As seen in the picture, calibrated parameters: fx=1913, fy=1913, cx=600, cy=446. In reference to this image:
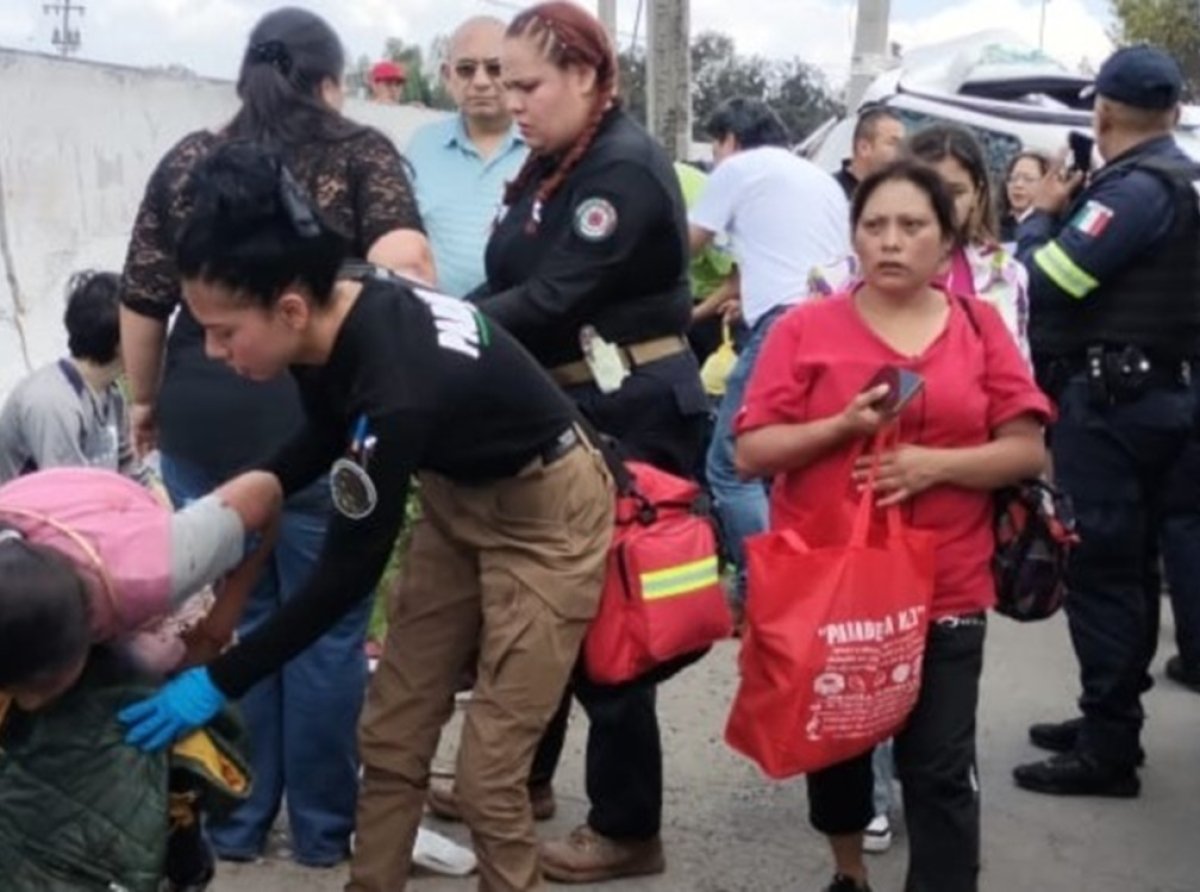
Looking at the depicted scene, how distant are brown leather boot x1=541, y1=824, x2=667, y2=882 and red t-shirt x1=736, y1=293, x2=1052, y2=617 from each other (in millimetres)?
1011

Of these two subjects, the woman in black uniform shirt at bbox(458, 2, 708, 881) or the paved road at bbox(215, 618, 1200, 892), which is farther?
the paved road at bbox(215, 618, 1200, 892)

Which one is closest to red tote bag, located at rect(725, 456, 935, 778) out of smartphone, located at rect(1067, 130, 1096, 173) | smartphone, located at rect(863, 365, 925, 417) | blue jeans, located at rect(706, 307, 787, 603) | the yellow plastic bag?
smartphone, located at rect(863, 365, 925, 417)

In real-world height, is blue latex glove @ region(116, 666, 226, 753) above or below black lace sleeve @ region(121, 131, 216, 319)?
below

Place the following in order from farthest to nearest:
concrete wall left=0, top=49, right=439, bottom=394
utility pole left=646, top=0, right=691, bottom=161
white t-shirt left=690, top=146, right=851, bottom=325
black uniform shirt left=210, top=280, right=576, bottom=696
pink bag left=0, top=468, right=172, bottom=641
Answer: utility pole left=646, top=0, right=691, bottom=161 → concrete wall left=0, top=49, right=439, bottom=394 → white t-shirt left=690, top=146, right=851, bottom=325 → black uniform shirt left=210, top=280, right=576, bottom=696 → pink bag left=0, top=468, right=172, bottom=641

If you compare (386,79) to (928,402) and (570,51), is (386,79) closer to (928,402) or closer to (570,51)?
(570,51)

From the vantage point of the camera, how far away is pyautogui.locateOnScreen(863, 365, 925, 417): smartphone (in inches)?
141

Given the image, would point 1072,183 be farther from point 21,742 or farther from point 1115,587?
point 21,742

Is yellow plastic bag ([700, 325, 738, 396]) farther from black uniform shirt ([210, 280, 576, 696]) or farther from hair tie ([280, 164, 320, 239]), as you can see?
hair tie ([280, 164, 320, 239])

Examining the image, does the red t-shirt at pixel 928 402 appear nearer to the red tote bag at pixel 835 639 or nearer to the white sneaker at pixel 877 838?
the red tote bag at pixel 835 639

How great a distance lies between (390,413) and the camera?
305 centimetres

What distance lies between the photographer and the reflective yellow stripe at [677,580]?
3594 millimetres

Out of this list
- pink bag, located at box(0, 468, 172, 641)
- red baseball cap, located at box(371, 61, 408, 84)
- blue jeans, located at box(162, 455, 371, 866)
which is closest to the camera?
pink bag, located at box(0, 468, 172, 641)

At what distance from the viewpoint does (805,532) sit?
149 inches

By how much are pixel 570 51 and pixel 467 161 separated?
1112 millimetres
